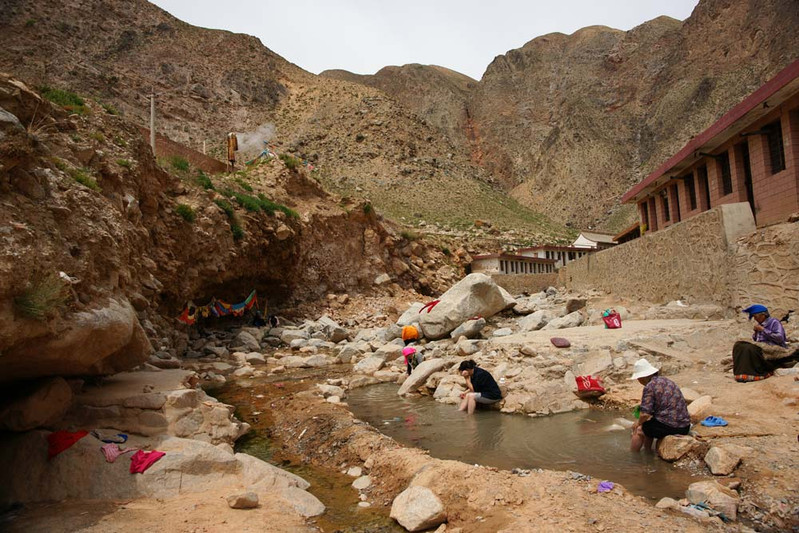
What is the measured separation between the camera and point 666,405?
5426mm

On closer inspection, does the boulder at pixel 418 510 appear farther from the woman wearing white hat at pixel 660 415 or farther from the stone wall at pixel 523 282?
the stone wall at pixel 523 282

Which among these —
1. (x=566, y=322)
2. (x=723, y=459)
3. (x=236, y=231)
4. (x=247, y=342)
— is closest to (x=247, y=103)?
(x=236, y=231)

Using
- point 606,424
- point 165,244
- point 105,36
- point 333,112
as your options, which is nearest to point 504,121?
point 333,112

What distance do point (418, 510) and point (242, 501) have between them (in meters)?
1.67

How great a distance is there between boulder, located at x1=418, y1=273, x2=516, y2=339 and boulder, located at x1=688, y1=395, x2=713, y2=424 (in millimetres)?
9846

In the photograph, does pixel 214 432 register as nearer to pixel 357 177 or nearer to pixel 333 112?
pixel 357 177

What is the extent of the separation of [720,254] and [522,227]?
125 feet

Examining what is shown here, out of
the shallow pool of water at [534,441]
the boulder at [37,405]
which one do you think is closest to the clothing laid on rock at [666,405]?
the shallow pool of water at [534,441]

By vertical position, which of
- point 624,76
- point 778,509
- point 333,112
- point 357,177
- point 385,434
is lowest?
point 385,434

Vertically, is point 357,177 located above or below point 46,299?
above

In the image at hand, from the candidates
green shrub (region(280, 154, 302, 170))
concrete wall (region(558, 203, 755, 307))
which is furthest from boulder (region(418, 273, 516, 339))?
green shrub (region(280, 154, 302, 170))

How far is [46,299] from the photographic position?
4.21 m

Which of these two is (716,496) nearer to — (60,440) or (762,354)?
(762,354)

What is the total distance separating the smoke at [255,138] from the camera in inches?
2256
